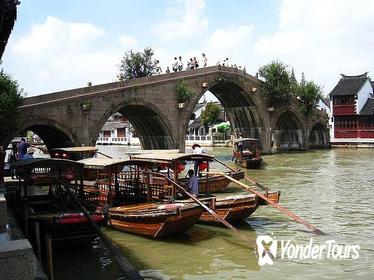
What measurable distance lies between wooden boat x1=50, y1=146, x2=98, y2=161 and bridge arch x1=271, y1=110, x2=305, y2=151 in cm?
2282

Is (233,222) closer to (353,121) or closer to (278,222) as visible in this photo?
(278,222)

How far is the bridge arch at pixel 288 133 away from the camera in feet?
137

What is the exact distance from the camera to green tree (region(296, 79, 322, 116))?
39.4 metres

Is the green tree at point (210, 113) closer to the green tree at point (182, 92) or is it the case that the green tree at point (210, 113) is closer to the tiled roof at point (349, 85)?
the tiled roof at point (349, 85)

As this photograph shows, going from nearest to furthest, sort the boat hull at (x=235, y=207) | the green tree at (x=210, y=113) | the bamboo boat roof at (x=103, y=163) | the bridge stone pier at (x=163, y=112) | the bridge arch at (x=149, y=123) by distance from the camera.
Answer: the boat hull at (x=235, y=207)
the bamboo boat roof at (x=103, y=163)
the bridge stone pier at (x=163, y=112)
the bridge arch at (x=149, y=123)
the green tree at (x=210, y=113)

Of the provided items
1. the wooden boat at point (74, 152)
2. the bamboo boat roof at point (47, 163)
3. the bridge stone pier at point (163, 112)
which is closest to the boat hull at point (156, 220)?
the bamboo boat roof at point (47, 163)

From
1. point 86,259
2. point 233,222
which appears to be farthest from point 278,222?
point 86,259

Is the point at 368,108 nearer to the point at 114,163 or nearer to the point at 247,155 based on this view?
the point at 247,155

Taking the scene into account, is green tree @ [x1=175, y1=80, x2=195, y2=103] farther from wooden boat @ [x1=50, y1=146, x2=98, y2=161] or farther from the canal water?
the canal water

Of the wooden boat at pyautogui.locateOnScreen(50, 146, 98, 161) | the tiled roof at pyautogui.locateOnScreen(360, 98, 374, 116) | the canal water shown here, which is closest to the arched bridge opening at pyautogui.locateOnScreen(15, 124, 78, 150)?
the wooden boat at pyautogui.locateOnScreen(50, 146, 98, 161)

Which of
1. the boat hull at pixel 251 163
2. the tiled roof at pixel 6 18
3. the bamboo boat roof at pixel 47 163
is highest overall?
the tiled roof at pixel 6 18

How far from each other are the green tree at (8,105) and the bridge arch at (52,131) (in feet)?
3.13

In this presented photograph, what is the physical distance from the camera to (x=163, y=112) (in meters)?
28.8

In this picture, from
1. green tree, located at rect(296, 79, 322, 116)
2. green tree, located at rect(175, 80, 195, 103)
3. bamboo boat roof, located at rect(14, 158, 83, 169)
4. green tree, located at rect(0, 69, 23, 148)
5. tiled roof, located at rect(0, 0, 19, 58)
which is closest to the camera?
tiled roof, located at rect(0, 0, 19, 58)
